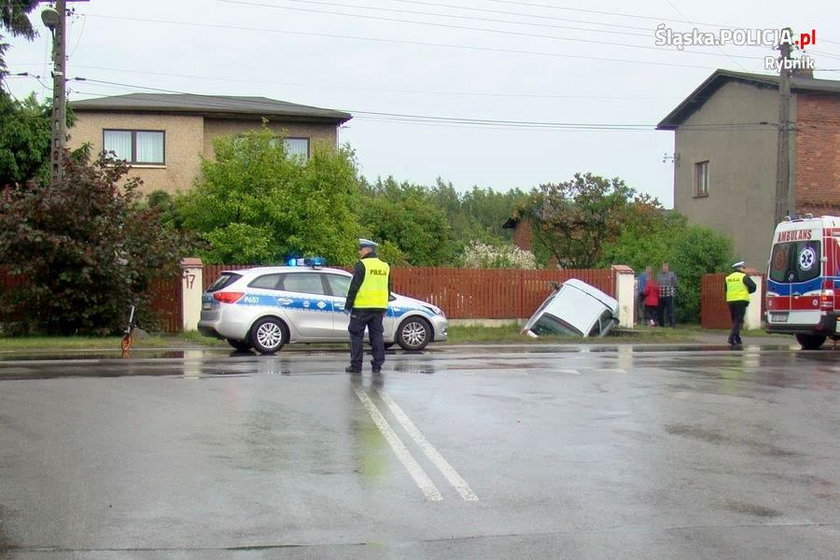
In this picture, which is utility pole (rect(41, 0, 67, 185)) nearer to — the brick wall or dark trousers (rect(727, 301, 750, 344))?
dark trousers (rect(727, 301, 750, 344))

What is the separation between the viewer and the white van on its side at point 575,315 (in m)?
23.1

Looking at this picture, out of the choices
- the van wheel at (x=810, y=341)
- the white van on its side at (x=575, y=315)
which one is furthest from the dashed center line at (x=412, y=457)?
the white van on its side at (x=575, y=315)

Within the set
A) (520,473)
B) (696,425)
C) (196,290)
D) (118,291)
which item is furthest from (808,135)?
(520,473)

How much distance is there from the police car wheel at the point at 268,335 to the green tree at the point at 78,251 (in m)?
4.71

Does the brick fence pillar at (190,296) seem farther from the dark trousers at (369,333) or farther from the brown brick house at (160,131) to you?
the brown brick house at (160,131)

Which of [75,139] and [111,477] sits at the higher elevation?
[75,139]

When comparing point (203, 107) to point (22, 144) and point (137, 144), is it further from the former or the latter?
point (22, 144)

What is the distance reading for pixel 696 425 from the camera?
9.03m

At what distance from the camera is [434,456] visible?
7637 mm

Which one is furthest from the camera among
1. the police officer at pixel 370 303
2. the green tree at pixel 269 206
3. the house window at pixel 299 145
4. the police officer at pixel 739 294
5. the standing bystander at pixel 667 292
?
the house window at pixel 299 145

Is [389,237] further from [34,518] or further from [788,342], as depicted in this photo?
[34,518]

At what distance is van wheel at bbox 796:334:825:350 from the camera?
20.0 m

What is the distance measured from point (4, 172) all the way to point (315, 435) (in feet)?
77.9

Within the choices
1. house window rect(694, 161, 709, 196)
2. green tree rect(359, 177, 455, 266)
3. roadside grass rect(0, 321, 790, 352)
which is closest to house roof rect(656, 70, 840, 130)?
house window rect(694, 161, 709, 196)
